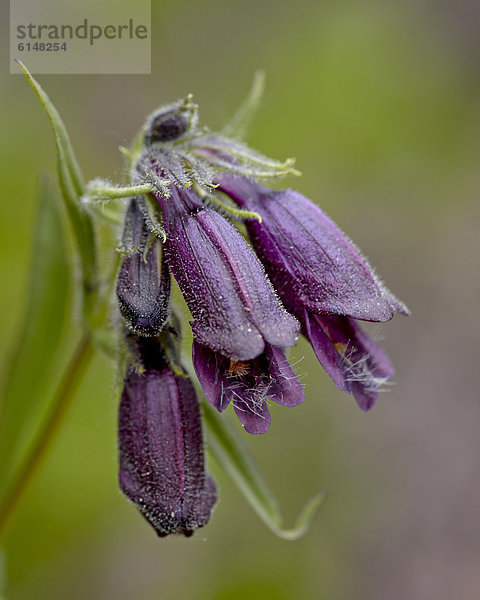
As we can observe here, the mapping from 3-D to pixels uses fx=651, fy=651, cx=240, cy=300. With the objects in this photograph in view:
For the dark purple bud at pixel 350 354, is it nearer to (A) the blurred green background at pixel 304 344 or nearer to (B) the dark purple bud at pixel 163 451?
(B) the dark purple bud at pixel 163 451

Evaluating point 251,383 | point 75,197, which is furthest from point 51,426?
point 251,383

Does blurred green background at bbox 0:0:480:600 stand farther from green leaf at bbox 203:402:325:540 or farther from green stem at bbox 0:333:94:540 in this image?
green leaf at bbox 203:402:325:540

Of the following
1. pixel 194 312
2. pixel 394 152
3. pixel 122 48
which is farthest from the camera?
pixel 394 152

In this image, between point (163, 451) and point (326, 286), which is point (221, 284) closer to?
point (326, 286)

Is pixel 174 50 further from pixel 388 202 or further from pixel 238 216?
pixel 238 216

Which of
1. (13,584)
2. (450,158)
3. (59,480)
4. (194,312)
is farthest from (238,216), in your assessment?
(450,158)

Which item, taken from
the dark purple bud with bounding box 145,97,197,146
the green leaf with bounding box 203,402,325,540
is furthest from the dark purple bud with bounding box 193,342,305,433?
the dark purple bud with bounding box 145,97,197,146

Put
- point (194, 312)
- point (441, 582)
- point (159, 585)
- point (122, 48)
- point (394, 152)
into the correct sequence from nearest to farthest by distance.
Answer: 1. point (194, 312)
2. point (159, 585)
3. point (441, 582)
4. point (122, 48)
5. point (394, 152)

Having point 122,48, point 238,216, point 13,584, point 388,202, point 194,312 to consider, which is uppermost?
point 122,48
